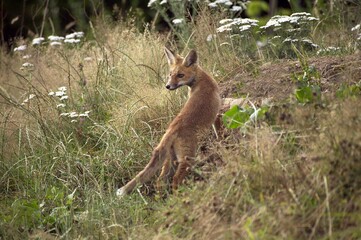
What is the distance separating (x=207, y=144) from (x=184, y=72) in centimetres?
123

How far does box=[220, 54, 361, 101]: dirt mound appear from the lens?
23.0 feet

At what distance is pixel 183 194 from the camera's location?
218 inches

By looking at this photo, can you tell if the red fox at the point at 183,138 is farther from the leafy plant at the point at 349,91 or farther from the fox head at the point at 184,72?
the leafy plant at the point at 349,91

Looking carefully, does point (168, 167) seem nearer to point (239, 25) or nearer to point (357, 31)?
point (239, 25)

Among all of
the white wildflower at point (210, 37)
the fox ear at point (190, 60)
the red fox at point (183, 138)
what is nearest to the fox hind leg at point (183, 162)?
the red fox at point (183, 138)

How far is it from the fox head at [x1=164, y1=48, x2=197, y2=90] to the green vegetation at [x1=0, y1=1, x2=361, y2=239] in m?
0.42

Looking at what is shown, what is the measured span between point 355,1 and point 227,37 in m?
1.78

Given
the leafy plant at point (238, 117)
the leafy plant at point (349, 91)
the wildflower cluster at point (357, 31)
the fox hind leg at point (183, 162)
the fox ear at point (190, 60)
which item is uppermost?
the leafy plant at point (349, 91)

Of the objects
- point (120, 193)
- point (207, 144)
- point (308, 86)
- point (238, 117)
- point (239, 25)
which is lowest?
point (120, 193)

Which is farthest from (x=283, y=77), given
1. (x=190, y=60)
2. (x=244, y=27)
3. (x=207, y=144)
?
(x=207, y=144)

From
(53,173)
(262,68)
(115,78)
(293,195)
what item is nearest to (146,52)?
(115,78)

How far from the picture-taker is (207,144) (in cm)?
664

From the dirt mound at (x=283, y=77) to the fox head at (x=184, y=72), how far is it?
19.0 inches

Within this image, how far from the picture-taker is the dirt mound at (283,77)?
701 centimetres
